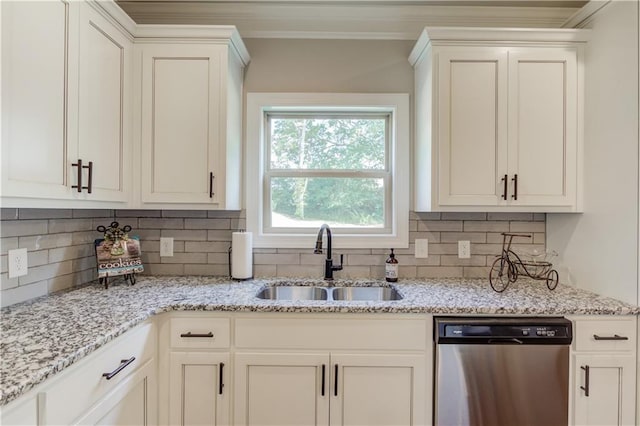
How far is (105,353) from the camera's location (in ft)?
3.93

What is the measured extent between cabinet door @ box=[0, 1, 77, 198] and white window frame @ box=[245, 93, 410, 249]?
39.5 inches

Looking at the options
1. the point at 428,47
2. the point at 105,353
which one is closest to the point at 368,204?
the point at 428,47

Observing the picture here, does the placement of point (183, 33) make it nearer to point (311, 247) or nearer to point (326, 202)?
point (326, 202)

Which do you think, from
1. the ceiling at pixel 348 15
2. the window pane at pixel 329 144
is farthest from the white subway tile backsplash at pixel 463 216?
the ceiling at pixel 348 15

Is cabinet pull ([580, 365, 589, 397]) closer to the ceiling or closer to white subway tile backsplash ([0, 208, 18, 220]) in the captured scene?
the ceiling

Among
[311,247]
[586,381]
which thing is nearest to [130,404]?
[311,247]

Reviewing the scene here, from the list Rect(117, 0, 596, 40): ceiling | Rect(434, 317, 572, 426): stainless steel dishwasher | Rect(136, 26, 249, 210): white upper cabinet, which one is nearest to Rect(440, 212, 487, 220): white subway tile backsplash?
Rect(434, 317, 572, 426): stainless steel dishwasher

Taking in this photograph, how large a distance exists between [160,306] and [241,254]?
1.96 feet

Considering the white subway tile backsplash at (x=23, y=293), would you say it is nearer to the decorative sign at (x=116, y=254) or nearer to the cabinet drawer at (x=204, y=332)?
the decorative sign at (x=116, y=254)

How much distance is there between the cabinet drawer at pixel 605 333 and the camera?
1.57 meters

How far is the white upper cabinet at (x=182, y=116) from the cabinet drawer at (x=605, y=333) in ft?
6.25

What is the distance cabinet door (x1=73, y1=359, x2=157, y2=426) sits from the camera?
1163 mm

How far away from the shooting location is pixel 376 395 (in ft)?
5.18

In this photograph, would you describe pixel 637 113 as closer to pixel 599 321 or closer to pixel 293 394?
pixel 599 321
